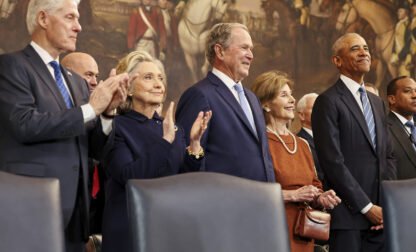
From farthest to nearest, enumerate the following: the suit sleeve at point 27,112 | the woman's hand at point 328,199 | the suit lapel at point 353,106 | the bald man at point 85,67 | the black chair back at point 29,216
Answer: the bald man at point 85,67, the suit lapel at point 353,106, the woman's hand at point 328,199, the suit sleeve at point 27,112, the black chair back at point 29,216

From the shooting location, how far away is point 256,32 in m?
9.49

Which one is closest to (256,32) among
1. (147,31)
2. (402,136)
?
(147,31)

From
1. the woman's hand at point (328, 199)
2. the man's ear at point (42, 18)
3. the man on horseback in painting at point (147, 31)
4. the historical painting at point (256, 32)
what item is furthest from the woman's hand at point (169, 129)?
the man on horseback in painting at point (147, 31)

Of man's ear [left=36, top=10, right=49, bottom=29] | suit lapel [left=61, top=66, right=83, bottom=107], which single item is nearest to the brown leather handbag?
suit lapel [left=61, top=66, right=83, bottom=107]

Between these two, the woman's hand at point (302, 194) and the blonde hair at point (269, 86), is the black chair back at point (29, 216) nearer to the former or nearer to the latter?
the woman's hand at point (302, 194)

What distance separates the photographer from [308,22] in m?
9.88

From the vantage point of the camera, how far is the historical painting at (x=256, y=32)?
812cm

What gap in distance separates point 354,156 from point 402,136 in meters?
0.88

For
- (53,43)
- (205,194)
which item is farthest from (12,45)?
(205,194)

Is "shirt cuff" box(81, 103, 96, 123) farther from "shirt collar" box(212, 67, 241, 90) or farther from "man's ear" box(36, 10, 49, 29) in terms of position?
"shirt collar" box(212, 67, 241, 90)

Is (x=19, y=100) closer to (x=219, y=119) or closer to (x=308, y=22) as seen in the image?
(x=219, y=119)

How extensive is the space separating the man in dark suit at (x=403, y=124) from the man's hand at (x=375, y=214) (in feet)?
2.66

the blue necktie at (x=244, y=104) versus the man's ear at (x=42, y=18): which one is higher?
the man's ear at (x=42, y=18)

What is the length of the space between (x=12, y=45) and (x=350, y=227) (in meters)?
5.24
